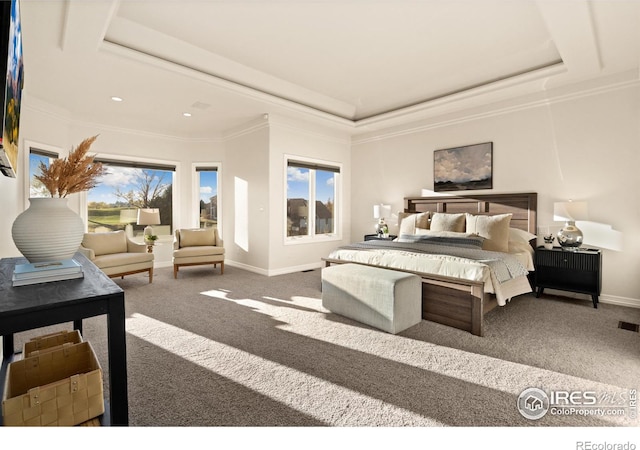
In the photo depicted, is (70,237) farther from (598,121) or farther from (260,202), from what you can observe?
(598,121)

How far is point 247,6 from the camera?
9.49 feet

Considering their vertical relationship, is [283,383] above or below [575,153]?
below

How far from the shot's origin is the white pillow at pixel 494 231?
3.92 metres

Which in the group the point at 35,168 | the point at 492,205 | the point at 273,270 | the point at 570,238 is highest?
the point at 35,168

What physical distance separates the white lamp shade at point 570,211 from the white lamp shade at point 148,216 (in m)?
6.30

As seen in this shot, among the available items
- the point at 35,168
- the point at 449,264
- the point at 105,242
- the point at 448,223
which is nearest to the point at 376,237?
the point at 448,223

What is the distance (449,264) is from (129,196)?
19.2 ft

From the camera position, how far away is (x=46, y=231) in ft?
4.86

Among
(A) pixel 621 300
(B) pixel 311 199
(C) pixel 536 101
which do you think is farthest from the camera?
(B) pixel 311 199

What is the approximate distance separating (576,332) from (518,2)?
309 centimetres

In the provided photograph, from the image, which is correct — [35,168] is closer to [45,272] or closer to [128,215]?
[128,215]

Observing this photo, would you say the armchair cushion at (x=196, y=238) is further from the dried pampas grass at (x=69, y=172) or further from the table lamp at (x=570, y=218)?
the table lamp at (x=570, y=218)

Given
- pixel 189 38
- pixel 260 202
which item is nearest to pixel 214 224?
pixel 260 202

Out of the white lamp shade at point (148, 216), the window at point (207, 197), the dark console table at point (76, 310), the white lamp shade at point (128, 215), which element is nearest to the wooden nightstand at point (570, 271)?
the dark console table at point (76, 310)
